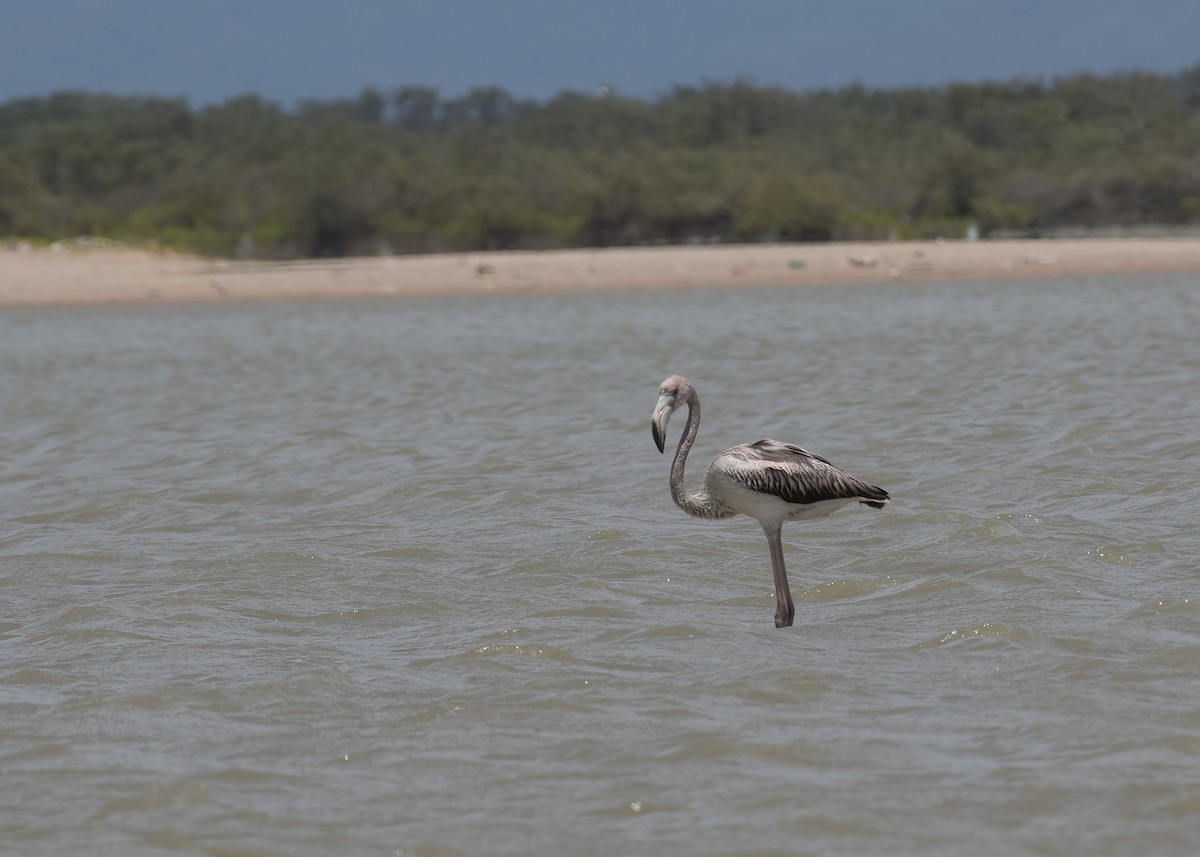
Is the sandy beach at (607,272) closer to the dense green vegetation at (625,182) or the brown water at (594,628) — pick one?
the dense green vegetation at (625,182)

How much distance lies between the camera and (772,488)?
6.00 meters

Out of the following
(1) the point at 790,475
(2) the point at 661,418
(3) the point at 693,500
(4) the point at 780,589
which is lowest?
(4) the point at 780,589

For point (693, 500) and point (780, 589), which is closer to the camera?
point (780, 589)

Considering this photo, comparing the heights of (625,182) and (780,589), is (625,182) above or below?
above

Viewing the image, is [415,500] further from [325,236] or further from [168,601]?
[325,236]

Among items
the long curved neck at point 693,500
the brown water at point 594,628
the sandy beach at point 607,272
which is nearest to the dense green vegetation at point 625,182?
the sandy beach at point 607,272

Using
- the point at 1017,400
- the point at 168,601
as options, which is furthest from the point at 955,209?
the point at 168,601

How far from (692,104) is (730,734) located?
164 ft

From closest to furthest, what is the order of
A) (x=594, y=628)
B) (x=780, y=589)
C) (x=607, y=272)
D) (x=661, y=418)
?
(x=661, y=418) → (x=780, y=589) → (x=594, y=628) → (x=607, y=272)

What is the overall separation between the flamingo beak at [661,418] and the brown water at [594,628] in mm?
768

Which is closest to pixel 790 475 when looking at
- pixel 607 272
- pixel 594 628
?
pixel 594 628

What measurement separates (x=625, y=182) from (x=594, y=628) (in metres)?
29.4

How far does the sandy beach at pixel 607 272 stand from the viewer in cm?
2520

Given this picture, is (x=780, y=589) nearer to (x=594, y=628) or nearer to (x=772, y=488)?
(x=772, y=488)
